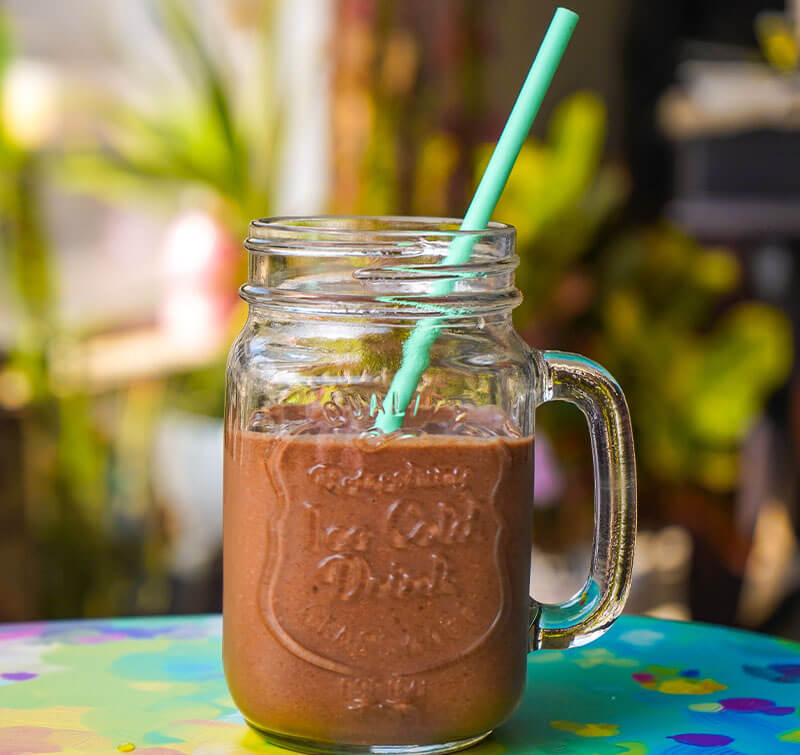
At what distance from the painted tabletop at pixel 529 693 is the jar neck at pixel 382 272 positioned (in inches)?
9.7

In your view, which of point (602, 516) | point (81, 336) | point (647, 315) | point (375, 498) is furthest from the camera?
point (647, 315)

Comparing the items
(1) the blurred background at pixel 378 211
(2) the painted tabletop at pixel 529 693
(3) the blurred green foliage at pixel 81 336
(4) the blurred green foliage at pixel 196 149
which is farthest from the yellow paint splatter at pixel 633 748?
(4) the blurred green foliage at pixel 196 149

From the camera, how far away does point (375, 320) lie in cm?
65

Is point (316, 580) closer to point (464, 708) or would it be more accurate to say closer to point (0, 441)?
point (464, 708)

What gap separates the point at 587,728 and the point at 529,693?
8 cm

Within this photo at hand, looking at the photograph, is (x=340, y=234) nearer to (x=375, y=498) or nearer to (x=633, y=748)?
(x=375, y=498)

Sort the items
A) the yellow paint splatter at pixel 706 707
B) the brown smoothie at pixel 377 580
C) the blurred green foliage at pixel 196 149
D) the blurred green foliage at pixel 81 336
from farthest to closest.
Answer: the blurred green foliage at pixel 196 149 → the blurred green foliage at pixel 81 336 → the yellow paint splatter at pixel 706 707 → the brown smoothie at pixel 377 580

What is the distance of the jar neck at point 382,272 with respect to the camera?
644 millimetres

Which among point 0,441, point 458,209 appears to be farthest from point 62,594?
point 458,209

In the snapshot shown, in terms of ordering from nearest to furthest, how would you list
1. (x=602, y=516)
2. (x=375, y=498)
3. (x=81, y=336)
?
(x=375, y=498), (x=602, y=516), (x=81, y=336)

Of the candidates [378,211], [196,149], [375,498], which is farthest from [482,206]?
[196,149]

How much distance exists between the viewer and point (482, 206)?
0.67m

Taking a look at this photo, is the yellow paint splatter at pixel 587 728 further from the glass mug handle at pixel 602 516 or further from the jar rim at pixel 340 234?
the jar rim at pixel 340 234

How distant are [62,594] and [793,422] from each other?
1563mm
